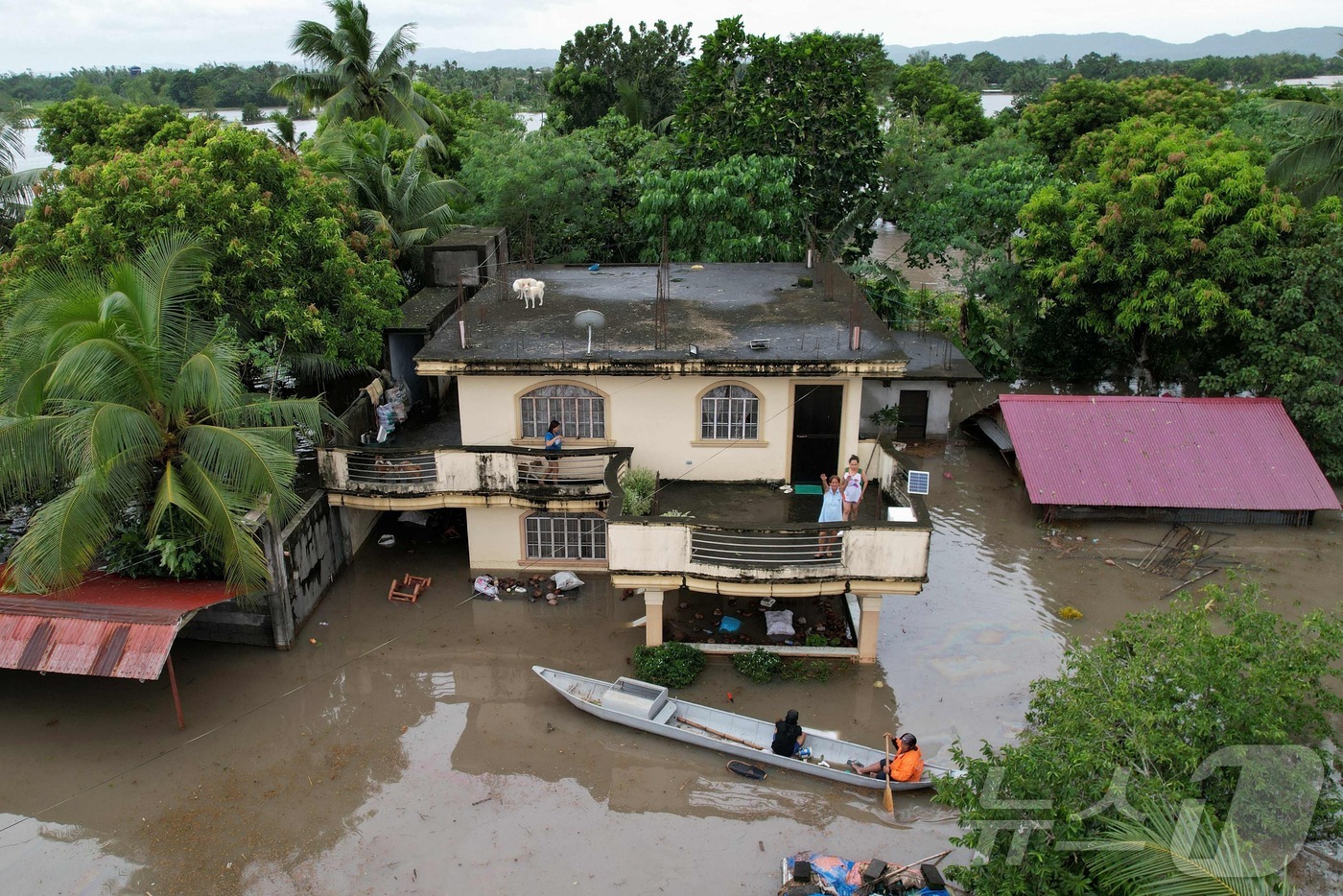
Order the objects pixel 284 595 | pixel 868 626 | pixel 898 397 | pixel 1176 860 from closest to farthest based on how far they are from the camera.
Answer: pixel 1176 860 → pixel 868 626 → pixel 284 595 → pixel 898 397

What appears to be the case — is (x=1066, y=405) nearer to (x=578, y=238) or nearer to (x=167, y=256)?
(x=578, y=238)

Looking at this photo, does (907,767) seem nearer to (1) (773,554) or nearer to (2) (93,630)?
(1) (773,554)

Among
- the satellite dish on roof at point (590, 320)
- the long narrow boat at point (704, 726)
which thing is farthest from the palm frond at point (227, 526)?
the satellite dish on roof at point (590, 320)

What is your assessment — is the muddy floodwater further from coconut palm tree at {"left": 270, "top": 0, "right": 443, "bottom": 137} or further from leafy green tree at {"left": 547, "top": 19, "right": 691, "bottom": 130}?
leafy green tree at {"left": 547, "top": 19, "right": 691, "bottom": 130}

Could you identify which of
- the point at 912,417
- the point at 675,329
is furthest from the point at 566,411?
the point at 912,417

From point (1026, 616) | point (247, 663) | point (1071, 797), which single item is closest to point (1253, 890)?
point (1071, 797)

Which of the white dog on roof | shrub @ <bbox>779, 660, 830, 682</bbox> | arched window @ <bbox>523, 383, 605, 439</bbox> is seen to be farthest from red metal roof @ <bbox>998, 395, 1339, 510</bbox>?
the white dog on roof
